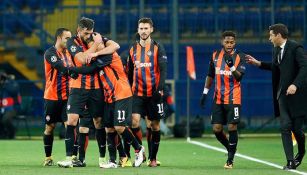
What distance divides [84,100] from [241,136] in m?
12.5

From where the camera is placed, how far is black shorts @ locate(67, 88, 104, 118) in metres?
15.1

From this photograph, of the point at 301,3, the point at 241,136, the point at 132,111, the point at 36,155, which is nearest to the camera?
the point at 132,111

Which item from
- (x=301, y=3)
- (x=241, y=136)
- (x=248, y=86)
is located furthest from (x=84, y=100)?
(x=301, y=3)

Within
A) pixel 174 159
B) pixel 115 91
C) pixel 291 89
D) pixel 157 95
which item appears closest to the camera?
pixel 291 89

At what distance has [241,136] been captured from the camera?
88.9ft

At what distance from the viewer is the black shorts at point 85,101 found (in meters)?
15.1

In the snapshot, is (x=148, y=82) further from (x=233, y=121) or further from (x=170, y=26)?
(x=170, y=26)

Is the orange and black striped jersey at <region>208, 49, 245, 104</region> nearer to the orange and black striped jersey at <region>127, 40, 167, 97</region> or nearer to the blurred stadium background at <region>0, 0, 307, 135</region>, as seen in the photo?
the orange and black striped jersey at <region>127, 40, 167, 97</region>

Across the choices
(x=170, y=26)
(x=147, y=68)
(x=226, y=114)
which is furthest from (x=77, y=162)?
(x=170, y=26)

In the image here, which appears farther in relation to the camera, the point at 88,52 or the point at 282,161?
the point at 282,161

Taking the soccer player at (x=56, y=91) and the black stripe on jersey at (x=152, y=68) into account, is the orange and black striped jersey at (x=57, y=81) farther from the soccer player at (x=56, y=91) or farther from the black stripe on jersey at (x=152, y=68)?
the black stripe on jersey at (x=152, y=68)

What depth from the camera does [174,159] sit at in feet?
58.3

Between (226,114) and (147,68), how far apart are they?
1368mm

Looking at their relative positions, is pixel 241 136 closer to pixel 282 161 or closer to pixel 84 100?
pixel 282 161
